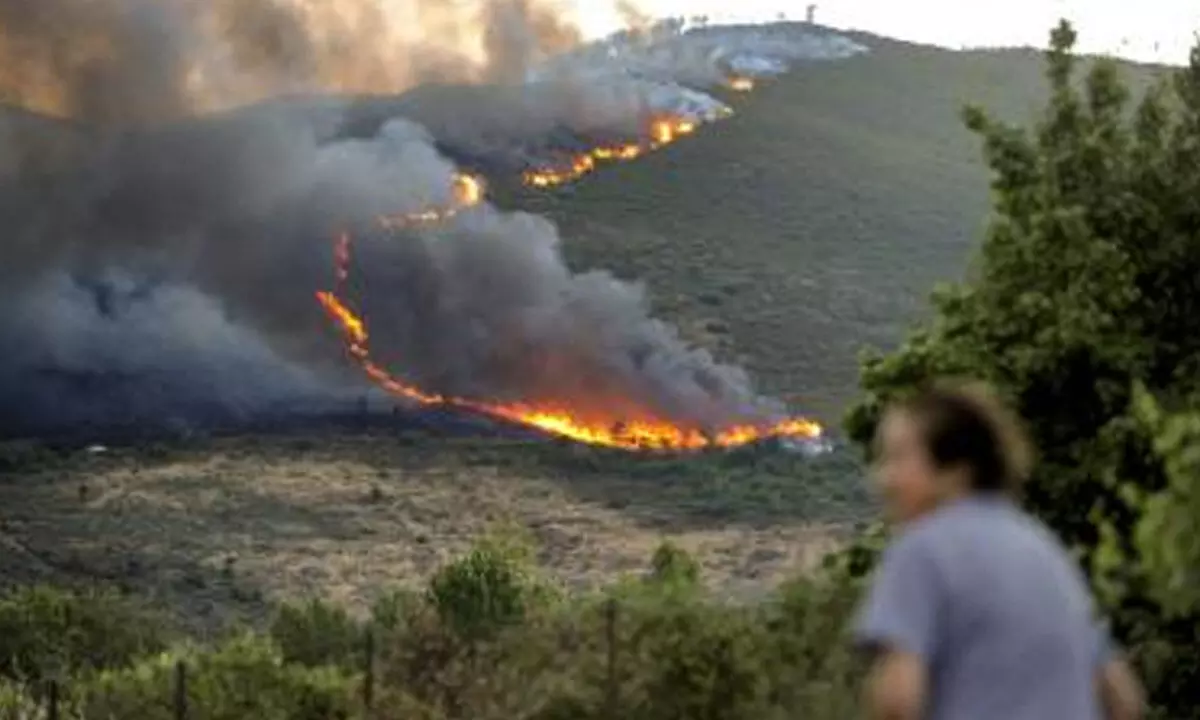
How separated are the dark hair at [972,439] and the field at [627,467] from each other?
10425 cm

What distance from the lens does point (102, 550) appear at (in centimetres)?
13212

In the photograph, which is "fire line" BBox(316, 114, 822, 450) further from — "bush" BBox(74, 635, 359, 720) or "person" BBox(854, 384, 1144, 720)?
"person" BBox(854, 384, 1144, 720)

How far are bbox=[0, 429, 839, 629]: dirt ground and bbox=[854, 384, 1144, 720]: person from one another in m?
104

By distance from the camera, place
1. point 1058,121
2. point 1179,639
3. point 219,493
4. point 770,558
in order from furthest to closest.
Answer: point 219,493 → point 770,558 → point 1058,121 → point 1179,639

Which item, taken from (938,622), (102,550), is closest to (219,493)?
(102,550)

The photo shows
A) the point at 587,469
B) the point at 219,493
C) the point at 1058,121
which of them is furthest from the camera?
the point at 587,469

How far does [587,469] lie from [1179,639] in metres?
146

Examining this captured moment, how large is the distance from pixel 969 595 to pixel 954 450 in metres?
0.37

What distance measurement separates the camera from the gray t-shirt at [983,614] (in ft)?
15.5

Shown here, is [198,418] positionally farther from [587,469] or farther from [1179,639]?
[1179,639]

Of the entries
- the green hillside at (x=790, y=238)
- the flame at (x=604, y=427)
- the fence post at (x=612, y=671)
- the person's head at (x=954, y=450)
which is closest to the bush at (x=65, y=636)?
the fence post at (x=612, y=671)

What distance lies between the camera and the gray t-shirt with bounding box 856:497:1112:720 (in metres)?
4.74

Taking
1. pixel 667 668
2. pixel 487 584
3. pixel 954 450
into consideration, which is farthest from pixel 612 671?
pixel 487 584

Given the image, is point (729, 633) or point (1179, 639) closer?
point (1179, 639)
